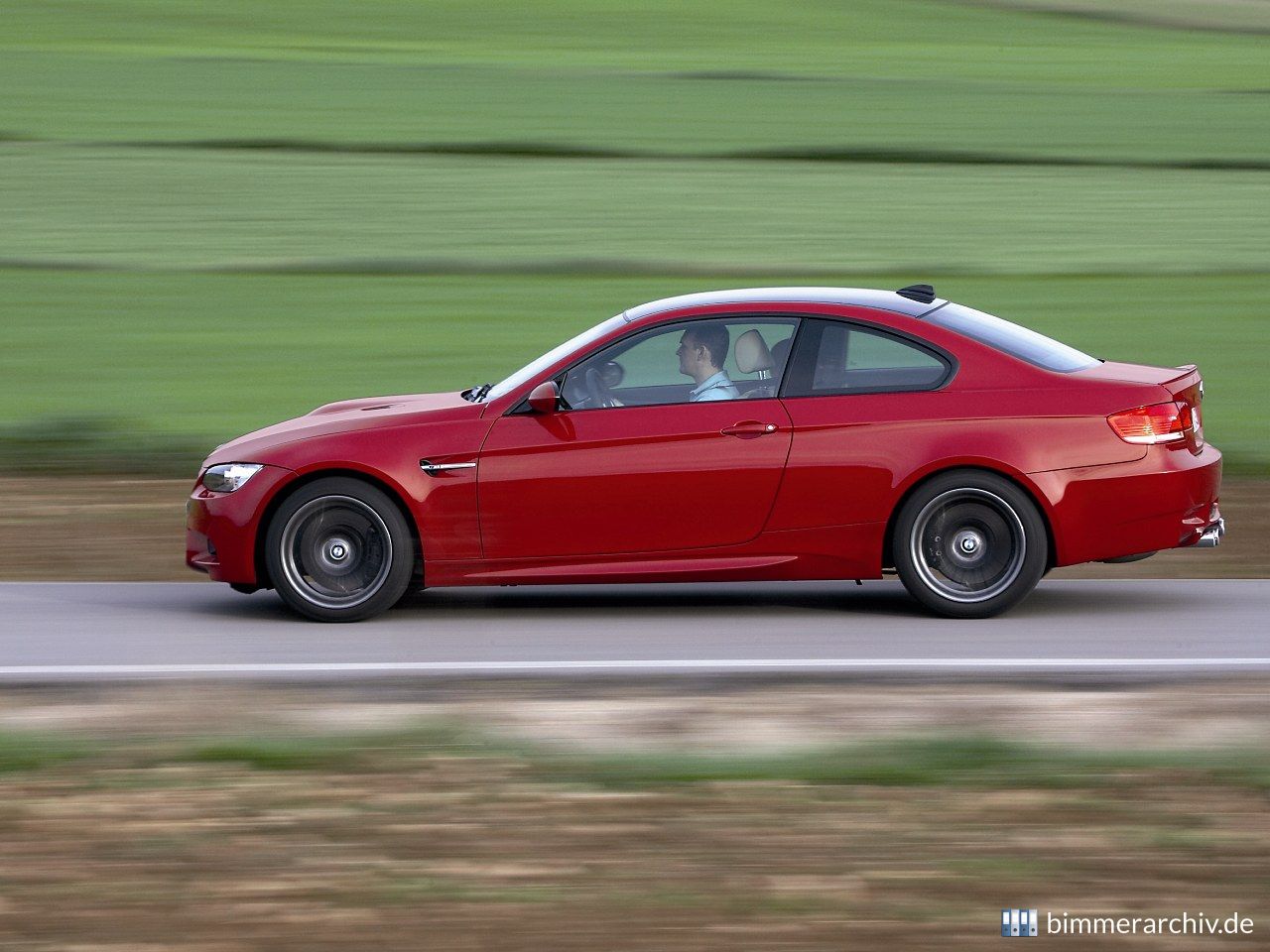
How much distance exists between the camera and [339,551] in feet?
29.0

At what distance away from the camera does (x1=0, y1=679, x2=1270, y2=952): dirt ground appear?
4809mm

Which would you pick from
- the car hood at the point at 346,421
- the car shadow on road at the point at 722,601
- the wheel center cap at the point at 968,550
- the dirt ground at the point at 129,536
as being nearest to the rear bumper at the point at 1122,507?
the wheel center cap at the point at 968,550

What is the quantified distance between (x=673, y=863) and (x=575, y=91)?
34.4 m

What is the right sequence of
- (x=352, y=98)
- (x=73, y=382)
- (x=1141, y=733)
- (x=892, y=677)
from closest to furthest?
(x=1141, y=733), (x=892, y=677), (x=73, y=382), (x=352, y=98)

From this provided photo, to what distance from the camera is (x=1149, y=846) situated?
17.6ft

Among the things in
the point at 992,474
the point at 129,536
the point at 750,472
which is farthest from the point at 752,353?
the point at 129,536

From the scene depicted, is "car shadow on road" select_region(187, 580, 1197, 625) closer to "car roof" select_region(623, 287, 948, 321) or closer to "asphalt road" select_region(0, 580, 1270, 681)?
"asphalt road" select_region(0, 580, 1270, 681)

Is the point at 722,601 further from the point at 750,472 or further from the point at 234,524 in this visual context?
the point at 234,524

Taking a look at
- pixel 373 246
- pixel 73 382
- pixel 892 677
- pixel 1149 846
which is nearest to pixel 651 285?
pixel 373 246

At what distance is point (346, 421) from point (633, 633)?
161cm

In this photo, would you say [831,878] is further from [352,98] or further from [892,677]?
[352,98]

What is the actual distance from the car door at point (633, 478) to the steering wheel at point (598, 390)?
0.27 ft

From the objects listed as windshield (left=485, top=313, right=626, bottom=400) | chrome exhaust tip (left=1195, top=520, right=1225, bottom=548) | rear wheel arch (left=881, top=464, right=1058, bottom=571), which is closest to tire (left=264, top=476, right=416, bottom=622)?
windshield (left=485, top=313, right=626, bottom=400)

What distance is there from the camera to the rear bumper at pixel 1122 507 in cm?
859
